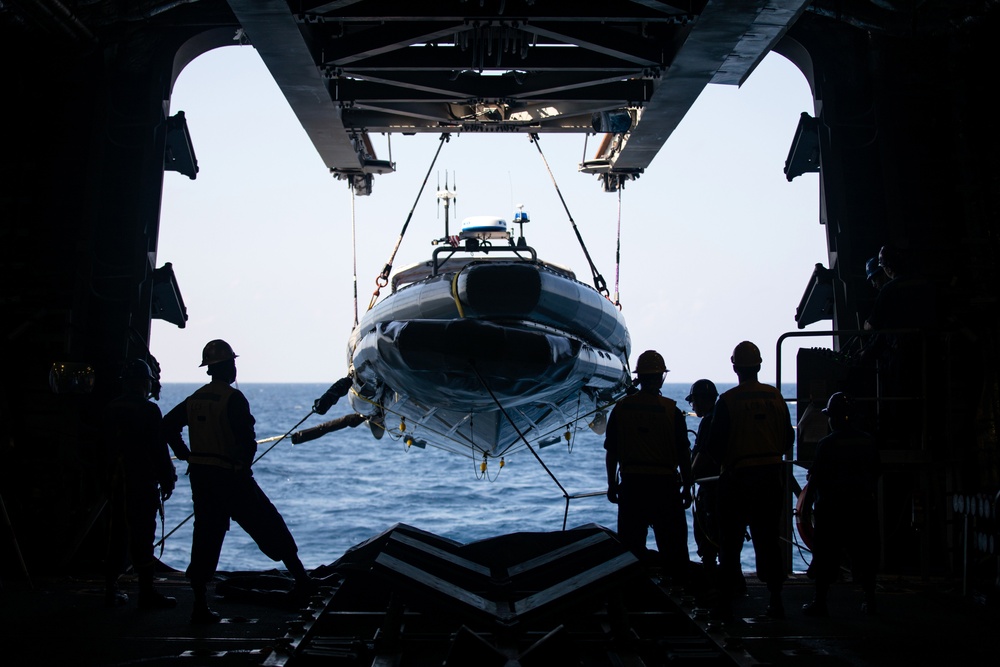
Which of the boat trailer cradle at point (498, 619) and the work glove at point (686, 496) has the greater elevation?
the work glove at point (686, 496)

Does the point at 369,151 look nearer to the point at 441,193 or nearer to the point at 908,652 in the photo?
the point at 441,193

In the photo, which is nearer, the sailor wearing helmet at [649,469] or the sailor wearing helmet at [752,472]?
the sailor wearing helmet at [752,472]

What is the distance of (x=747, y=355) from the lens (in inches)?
225

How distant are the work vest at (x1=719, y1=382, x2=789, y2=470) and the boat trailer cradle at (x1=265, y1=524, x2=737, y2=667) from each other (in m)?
0.89

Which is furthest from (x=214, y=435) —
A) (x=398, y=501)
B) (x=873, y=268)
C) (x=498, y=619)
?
(x=398, y=501)

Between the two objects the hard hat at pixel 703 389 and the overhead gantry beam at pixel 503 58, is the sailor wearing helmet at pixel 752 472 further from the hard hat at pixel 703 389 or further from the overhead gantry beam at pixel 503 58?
the overhead gantry beam at pixel 503 58

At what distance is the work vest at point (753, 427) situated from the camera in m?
5.46

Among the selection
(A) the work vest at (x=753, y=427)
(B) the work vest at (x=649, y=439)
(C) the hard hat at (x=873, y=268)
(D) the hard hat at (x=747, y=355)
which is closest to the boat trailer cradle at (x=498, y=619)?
(B) the work vest at (x=649, y=439)

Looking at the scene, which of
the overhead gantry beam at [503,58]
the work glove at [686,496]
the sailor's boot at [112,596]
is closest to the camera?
the overhead gantry beam at [503,58]

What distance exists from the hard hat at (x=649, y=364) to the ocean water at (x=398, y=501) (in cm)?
718

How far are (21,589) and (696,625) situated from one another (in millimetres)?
4640

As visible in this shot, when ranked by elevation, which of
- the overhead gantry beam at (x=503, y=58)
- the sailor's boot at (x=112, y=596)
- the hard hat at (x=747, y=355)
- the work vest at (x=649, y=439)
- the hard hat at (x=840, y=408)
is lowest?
the sailor's boot at (x=112, y=596)

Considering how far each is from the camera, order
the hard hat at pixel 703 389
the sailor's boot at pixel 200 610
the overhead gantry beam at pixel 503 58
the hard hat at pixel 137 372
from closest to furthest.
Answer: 1. the sailor's boot at pixel 200 610
2. the overhead gantry beam at pixel 503 58
3. the hard hat at pixel 137 372
4. the hard hat at pixel 703 389

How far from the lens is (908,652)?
470 centimetres
